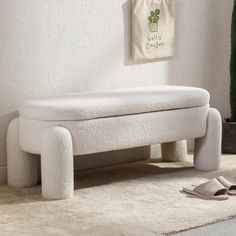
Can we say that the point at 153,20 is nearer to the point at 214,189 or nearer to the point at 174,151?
the point at 174,151

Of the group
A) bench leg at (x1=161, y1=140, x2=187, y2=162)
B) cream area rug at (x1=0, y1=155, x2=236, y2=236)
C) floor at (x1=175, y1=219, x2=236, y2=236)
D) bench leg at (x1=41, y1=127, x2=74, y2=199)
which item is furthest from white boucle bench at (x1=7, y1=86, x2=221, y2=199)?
floor at (x1=175, y1=219, x2=236, y2=236)

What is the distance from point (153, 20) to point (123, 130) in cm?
87

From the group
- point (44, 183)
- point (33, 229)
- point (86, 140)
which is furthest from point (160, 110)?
point (33, 229)

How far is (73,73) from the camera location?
3.50 m

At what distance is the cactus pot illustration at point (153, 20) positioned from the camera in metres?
3.74

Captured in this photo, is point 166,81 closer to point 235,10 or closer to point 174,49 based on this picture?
point 174,49

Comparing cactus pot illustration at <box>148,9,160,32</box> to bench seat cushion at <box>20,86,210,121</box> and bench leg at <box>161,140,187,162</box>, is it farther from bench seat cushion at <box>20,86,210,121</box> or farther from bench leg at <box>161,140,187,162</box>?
bench leg at <box>161,140,187,162</box>

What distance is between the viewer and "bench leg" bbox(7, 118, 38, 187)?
3199 millimetres

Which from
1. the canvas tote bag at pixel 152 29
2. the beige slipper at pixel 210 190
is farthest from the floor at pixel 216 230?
the canvas tote bag at pixel 152 29

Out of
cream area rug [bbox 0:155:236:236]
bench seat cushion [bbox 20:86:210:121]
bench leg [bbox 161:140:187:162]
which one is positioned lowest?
cream area rug [bbox 0:155:236:236]

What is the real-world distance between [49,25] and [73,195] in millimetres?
900

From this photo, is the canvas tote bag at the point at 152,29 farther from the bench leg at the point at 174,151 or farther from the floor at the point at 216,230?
the floor at the point at 216,230

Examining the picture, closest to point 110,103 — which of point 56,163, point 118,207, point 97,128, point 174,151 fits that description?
point 97,128

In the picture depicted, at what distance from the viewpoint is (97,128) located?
305 centimetres
